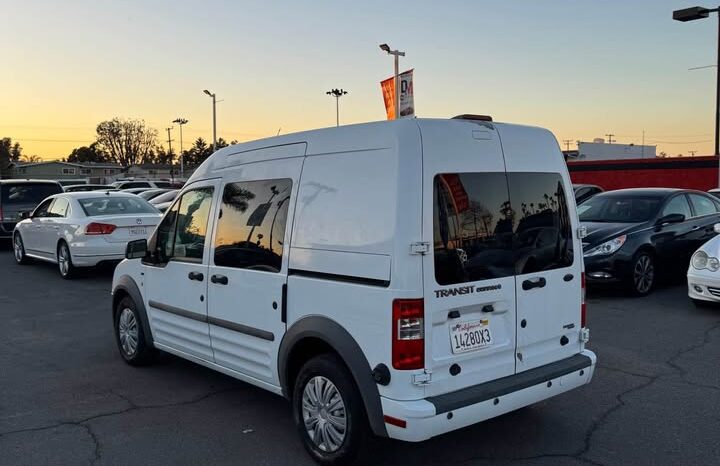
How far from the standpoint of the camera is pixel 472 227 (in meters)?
3.84

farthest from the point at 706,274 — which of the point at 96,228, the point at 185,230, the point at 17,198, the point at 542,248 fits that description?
the point at 17,198

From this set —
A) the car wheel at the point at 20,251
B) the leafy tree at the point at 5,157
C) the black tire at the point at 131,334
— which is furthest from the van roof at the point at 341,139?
the leafy tree at the point at 5,157

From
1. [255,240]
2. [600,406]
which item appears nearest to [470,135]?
[255,240]

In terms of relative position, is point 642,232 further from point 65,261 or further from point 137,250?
point 65,261

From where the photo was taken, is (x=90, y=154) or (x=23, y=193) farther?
(x=90, y=154)

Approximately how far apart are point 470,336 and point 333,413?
94 cm

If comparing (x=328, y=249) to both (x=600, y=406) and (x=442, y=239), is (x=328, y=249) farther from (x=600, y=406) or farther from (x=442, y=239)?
(x=600, y=406)

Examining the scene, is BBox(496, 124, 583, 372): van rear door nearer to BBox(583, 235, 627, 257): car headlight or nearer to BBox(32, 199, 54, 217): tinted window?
BBox(583, 235, 627, 257): car headlight

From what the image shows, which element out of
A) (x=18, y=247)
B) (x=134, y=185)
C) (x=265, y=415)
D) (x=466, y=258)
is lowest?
(x=265, y=415)

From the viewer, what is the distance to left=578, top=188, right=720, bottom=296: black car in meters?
9.27

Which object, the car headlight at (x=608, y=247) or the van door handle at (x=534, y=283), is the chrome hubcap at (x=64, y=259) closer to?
the car headlight at (x=608, y=247)

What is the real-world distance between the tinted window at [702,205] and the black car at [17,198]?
47.8 feet

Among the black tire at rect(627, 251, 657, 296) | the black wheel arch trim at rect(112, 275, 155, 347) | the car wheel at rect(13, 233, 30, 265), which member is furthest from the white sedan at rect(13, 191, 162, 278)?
the black tire at rect(627, 251, 657, 296)

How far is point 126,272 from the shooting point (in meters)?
6.29
